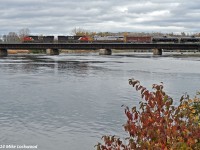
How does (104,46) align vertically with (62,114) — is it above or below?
above

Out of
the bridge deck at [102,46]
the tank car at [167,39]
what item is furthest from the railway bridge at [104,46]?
the tank car at [167,39]

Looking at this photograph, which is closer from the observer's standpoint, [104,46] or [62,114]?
[62,114]

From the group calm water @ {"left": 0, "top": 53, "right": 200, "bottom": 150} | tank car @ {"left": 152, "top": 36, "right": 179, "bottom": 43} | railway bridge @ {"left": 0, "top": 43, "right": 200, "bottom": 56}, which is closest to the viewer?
calm water @ {"left": 0, "top": 53, "right": 200, "bottom": 150}

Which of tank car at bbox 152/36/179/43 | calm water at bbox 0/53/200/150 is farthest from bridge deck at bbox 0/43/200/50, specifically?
calm water at bbox 0/53/200/150

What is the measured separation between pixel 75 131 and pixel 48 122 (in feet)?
10.9

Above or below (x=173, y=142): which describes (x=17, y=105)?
below

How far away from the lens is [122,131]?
2417 centimetres

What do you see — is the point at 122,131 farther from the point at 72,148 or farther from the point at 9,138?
the point at 9,138

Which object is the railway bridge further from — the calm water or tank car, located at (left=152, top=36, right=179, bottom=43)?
the calm water

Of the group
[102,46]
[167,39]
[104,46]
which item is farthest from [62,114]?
[167,39]

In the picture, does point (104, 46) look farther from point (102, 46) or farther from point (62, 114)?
point (62, 114)

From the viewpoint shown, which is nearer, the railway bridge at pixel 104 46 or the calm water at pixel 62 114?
the calm water at pixel 62 114

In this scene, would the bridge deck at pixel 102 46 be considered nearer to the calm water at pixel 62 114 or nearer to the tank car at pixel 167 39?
Result: the tank car at pixel 167 39

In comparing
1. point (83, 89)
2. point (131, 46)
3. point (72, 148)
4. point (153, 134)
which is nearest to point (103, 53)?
point (131, 46)
